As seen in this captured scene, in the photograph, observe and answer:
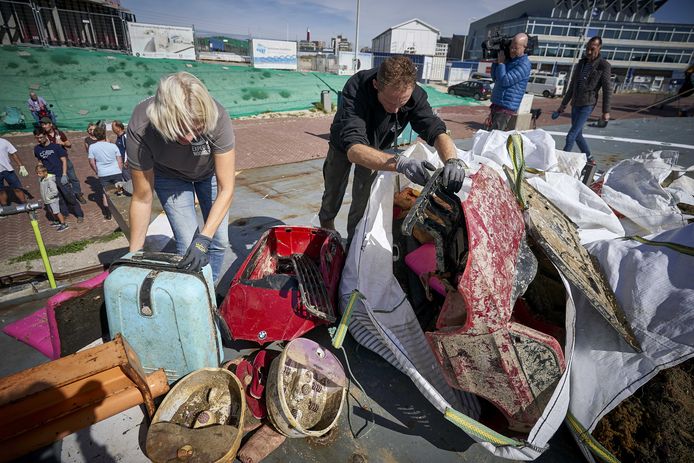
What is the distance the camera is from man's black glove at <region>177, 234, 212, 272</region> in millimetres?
1596

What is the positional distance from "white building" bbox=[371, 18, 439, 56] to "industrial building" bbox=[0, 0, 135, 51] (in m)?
28.1

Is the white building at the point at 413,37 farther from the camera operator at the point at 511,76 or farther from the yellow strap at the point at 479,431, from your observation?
the yellow strap at the point at 479,431

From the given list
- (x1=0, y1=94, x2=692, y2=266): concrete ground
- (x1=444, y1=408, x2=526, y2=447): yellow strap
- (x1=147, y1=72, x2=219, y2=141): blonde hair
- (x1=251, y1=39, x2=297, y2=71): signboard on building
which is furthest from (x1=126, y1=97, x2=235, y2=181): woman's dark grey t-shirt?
(x1=251, y1=39, x2=297, y2=71): signboard on building

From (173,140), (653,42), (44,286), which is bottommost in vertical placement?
(44,286)

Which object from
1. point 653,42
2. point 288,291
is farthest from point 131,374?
point 653,42

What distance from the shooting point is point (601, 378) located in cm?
142

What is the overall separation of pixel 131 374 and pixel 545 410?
1.72m

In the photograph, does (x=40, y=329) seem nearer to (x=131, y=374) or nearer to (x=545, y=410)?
(x=131, y=374)

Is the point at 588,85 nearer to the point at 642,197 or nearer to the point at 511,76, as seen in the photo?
the point at 511,76

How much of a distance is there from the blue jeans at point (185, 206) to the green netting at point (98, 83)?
10.4m

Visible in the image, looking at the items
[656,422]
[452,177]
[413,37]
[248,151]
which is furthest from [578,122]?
[413,37]

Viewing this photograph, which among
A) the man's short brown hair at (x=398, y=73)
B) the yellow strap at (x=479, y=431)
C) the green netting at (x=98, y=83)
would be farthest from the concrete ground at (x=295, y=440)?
the green netting at (x=98, y=83)

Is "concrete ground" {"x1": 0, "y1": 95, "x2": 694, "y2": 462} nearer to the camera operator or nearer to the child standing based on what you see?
the child standing

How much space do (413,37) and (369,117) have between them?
42351 millimetres
